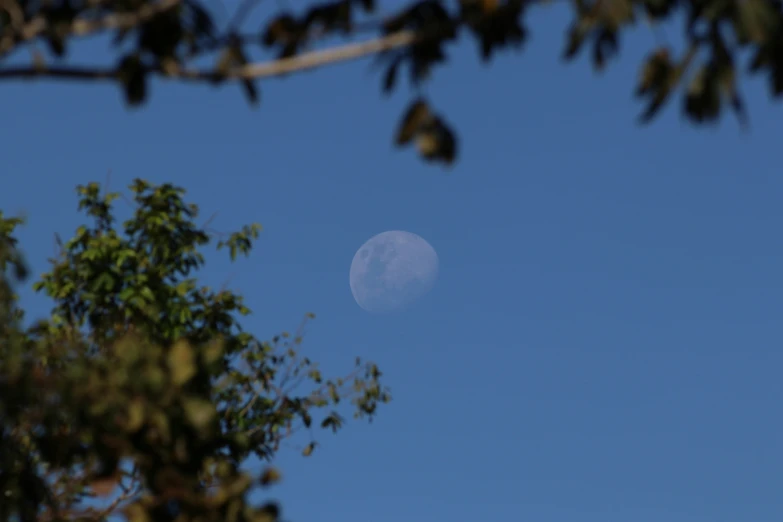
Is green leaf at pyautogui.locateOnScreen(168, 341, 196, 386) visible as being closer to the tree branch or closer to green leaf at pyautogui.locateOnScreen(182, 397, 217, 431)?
green leaf at pyautogui.locateOnScreen(182, 397, 217, 431)

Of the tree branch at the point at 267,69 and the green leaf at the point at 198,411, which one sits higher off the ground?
the tree branch at the point at 267,69

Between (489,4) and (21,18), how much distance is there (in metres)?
3.42

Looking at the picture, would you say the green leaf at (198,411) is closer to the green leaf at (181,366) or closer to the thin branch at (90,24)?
the green leaf at (181,366)

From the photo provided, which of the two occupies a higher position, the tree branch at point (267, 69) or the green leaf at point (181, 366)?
the tree branch at point (267, 69)

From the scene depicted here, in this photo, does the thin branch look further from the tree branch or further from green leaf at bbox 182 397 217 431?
green leaf at bbox 182 397 217 431

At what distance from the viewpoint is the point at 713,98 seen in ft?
27.8

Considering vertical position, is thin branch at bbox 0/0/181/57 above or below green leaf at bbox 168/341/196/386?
above

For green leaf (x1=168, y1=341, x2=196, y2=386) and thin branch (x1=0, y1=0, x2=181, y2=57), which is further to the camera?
green leaf (x1=168, y1=341, x2=196, y2=386)

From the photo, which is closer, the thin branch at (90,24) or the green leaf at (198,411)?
the thin branch at (90,24)

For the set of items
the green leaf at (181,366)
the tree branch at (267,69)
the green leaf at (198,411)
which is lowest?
the green leaf at (198,411)

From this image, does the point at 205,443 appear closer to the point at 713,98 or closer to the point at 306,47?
the point at 306,47

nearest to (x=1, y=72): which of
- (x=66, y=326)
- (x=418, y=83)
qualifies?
(x=418, y=83)

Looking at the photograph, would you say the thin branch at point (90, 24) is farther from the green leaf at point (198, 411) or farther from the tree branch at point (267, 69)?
the green leaf at point (198, 411)

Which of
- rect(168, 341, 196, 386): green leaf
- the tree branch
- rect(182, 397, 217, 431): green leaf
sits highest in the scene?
the tree branch
